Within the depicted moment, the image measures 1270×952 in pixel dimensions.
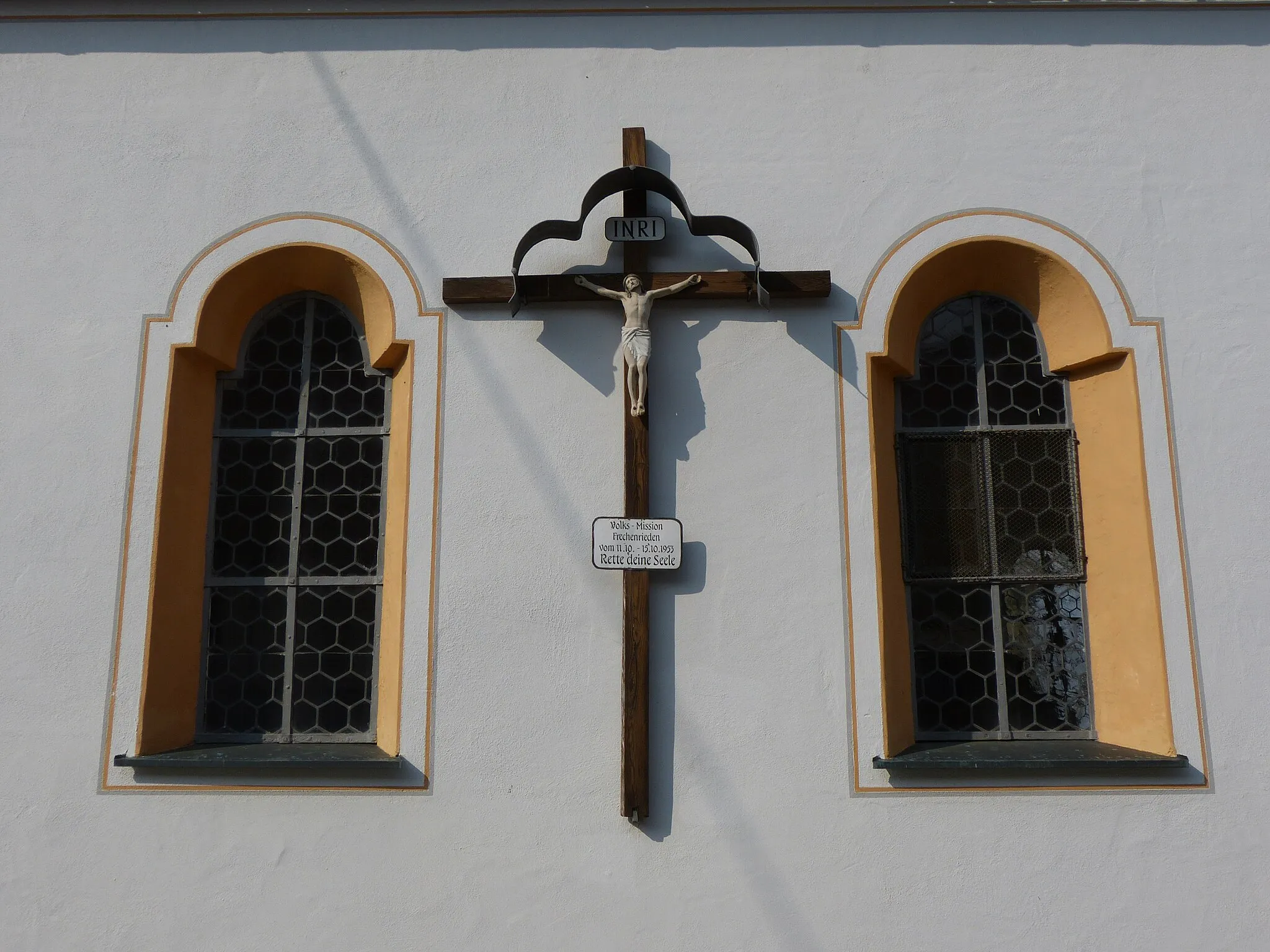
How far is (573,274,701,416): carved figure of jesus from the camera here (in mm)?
5168

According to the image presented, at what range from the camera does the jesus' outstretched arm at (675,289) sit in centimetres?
527

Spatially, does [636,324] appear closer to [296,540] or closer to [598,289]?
[598,289]

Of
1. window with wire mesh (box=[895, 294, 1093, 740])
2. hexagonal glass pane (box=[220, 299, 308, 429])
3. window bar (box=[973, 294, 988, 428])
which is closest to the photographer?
window with wire mesh (box=[895, 294, 1093, 740])

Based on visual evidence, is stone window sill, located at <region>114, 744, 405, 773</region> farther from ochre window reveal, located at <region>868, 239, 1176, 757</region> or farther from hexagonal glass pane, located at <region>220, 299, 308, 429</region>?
ochre window reveal, located at <region>868, 239, 1176, 757</region>

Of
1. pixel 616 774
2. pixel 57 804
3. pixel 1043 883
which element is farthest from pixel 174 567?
pixel 1043 883

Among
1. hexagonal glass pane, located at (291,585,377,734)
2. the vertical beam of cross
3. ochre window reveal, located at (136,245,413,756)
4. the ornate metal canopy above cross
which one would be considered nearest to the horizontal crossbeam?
the ornate metal canopy above cross

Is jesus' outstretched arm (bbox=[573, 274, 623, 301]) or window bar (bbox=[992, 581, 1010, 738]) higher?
jesus' outstretched arm (bbox=[573, 274, 623, 301])

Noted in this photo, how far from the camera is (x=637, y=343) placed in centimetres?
521

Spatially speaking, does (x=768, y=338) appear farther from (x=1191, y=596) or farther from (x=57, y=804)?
(x=57, y=804)

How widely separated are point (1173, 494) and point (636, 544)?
2.48 metres

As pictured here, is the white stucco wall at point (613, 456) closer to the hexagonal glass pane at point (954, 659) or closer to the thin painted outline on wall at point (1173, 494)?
the thin painted outline on wall at point (1173, 494)

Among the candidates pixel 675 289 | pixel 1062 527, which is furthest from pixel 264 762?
pixel 1062 527

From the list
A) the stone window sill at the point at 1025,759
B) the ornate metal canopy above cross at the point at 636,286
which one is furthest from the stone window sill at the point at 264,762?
the stone window sill at the point at 1025,759

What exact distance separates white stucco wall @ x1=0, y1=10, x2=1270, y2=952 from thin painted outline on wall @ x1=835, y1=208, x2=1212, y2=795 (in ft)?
0.13
